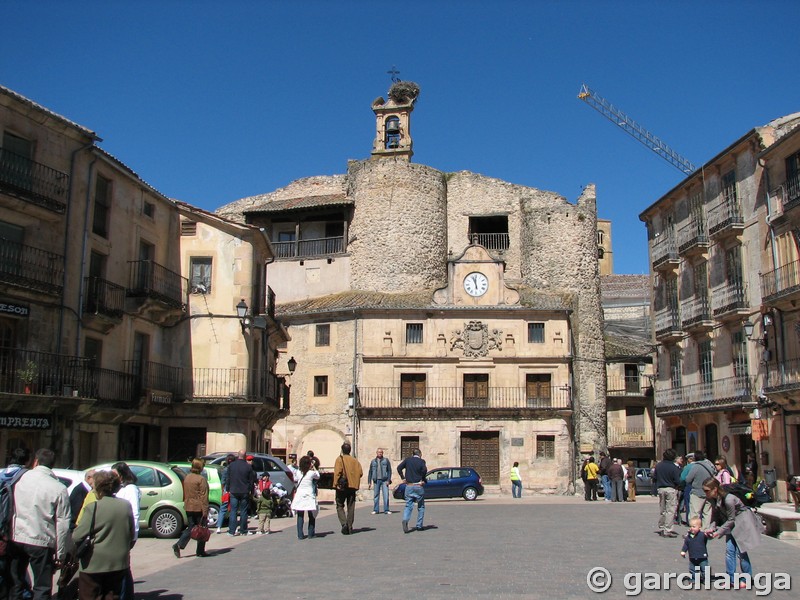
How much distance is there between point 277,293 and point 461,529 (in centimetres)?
3108

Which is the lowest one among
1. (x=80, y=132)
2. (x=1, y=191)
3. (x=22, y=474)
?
(x=22, y=474)

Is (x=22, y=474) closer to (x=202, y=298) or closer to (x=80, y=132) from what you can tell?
(x=80, y=132)

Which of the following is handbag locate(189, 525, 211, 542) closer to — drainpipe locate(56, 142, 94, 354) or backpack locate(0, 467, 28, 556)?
backpack locate(0, 467, 28, 556)

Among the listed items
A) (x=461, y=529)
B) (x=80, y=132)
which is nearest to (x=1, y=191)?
(x=80, y=132)

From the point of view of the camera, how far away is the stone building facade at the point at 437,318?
134 ft

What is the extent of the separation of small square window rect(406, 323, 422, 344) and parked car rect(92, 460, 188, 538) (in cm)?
2610

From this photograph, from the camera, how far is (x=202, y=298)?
2941 cm

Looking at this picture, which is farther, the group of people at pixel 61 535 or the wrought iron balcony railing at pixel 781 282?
the wrought iron balcony railing at pixel 781 282

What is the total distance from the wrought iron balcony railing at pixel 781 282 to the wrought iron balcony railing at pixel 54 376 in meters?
21.5

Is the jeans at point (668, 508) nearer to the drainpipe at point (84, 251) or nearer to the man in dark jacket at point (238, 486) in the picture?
the man in dark jacket at point (238, 486)

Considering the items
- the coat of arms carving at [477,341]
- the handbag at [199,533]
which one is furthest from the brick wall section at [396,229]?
the handbag at [199,533]

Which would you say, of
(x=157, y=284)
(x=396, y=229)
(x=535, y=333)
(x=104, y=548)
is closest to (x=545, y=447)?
(x=535, y=333)

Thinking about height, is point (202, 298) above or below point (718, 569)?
above

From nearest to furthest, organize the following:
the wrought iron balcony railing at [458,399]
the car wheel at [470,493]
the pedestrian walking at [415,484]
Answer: the pedestrian walking at [415,484]
the car wheel at [470,493]
the wrought iron balcony railing at [458,399]
